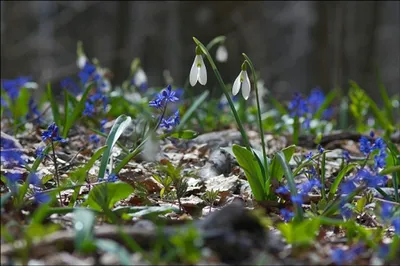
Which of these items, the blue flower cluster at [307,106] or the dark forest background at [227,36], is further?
the dark forest background at [227,36]

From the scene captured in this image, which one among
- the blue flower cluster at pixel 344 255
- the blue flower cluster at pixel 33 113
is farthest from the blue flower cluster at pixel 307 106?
the blue flower cluster at pixel 344 255

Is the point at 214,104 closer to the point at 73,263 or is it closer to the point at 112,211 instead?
the point at 112,211

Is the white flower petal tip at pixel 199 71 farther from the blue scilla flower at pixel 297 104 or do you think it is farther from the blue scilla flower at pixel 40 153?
the blue scilla flower at pixel 297 104

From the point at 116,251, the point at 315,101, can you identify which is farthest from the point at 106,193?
the point at 315,101

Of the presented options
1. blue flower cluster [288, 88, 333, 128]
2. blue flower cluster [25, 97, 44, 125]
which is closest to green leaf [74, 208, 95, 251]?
blue flower cluster [25, 97, 44, 125]

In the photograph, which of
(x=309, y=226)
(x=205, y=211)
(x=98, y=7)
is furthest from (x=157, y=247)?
(x=98, y=7)

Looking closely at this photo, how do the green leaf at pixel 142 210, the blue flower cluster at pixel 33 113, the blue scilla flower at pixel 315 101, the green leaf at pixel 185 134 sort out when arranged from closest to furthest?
the green leaf at pixel 142 210 < the green leaf at pixel 185 134 < the blue flower cluster at pixel 33 113 < the blue scilla flower at pixel 315 101

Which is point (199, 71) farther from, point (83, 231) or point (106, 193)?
point (83, 231)
